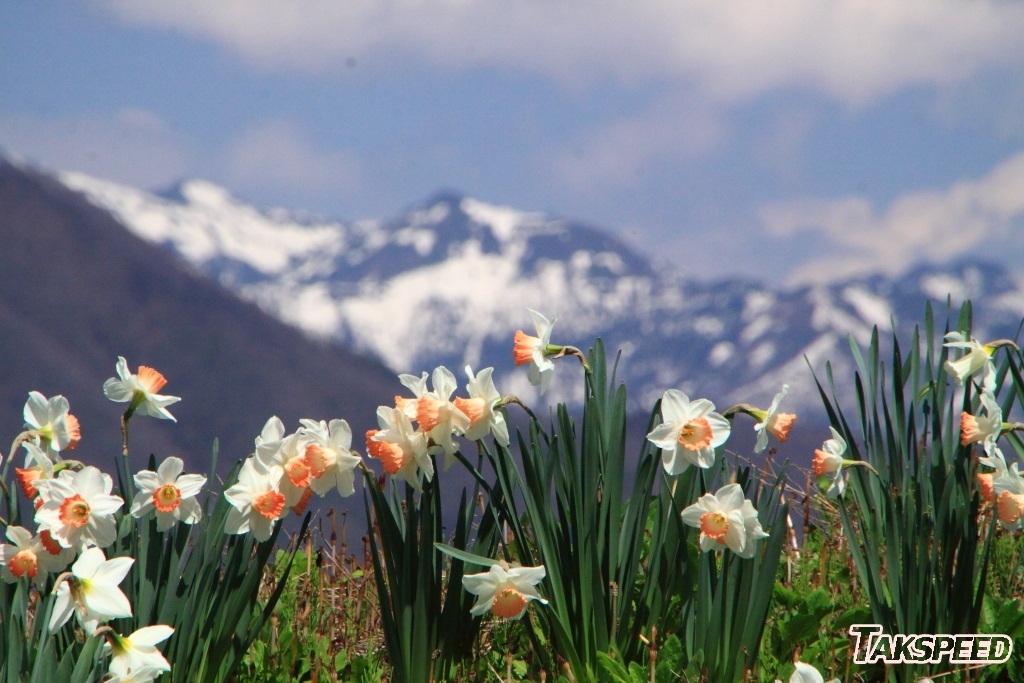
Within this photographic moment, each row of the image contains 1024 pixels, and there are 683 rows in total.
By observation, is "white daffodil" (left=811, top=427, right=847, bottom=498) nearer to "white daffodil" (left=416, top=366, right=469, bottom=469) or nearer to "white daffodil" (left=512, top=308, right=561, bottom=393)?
"white daffodil" (left=512, top=308, right=561, bottom=393)

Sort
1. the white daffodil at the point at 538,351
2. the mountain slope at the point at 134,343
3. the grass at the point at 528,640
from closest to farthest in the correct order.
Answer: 1. the white daffodil at the point at 538,351
2. the grass at the point at 528,640
3. the mountain slope at the point at 134,343

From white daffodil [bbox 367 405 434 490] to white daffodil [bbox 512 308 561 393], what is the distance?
0.28 meters

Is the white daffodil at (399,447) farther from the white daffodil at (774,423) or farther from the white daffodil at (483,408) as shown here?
the white daffodil at (774,423)

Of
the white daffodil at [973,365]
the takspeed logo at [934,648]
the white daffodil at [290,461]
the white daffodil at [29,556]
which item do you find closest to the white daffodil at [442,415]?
the white daffodil at [290,461]

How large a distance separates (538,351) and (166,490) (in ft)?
2.85

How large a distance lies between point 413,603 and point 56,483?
81 cm

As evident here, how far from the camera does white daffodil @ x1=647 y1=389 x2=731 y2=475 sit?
6.22 feet

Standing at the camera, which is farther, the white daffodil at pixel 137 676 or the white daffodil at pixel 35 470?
the white daffodil at pixel 35 470

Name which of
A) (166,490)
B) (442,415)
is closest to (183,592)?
(166,490)

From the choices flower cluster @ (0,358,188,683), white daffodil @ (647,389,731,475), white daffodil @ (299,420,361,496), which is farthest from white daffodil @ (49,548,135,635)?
white daffodil @ (647,389,731,475)

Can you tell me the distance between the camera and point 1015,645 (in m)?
2.19

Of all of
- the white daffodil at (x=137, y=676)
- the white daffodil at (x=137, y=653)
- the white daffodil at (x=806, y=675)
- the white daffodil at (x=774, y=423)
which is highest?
the white daffodil at (x=774, y=423)

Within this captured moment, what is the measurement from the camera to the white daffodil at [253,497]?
1845 mm

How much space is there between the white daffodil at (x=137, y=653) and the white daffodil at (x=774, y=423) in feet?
4.19
